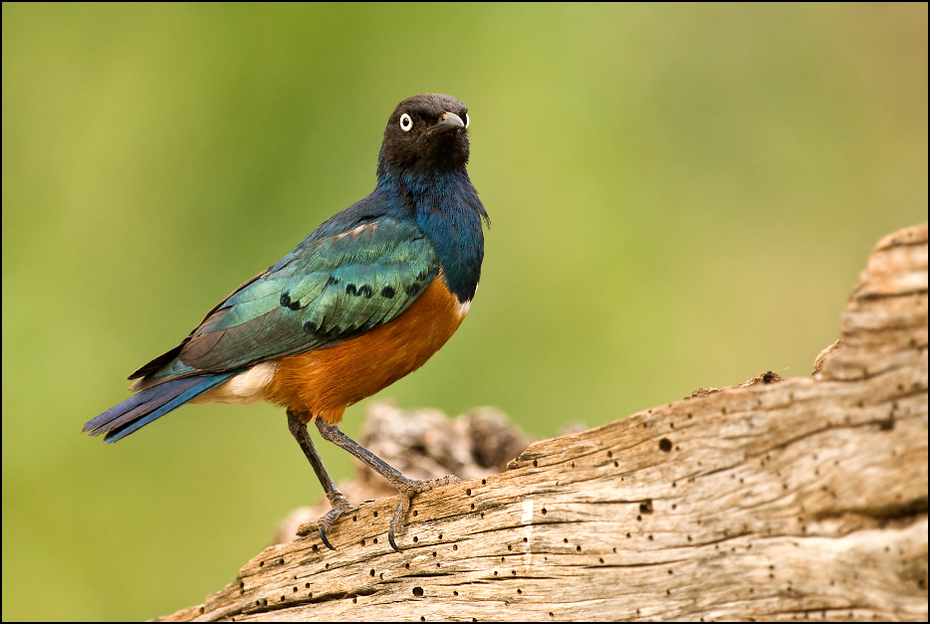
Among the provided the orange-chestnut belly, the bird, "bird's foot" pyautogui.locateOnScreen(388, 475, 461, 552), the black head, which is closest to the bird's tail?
the bird

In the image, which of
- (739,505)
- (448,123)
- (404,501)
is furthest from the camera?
(448,123)

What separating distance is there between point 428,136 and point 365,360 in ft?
4.97

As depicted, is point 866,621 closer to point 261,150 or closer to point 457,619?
point 457,619

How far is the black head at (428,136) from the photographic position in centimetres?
610

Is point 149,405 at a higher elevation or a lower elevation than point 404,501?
higher

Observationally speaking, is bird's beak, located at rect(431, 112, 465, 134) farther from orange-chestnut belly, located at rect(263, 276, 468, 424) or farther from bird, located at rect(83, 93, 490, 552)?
orange-chestnut belly, located at rect(263, 276, 468, 424)

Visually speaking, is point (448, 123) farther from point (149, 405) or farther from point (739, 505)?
point (739, 505)

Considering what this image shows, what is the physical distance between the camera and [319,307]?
5715 millimetres

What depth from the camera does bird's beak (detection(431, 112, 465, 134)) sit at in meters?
5.96

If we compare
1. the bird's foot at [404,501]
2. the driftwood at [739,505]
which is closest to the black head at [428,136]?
the bird's foot at [404,501]

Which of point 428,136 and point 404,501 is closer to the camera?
point 404,501

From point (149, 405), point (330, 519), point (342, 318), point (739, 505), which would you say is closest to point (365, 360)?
point (342, 318)

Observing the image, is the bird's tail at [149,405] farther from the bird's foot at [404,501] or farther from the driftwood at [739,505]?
the driftwood at [739,505]

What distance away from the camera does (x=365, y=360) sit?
18.6ft
